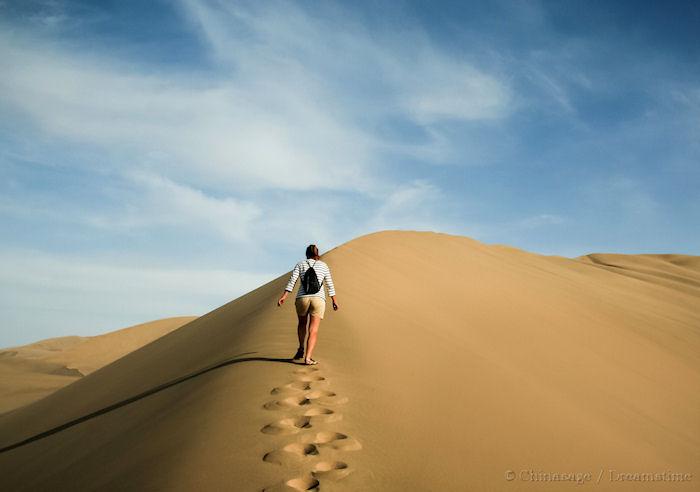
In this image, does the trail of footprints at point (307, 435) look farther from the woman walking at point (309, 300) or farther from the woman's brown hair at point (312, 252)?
the woman's brown hair at point (312, 252)

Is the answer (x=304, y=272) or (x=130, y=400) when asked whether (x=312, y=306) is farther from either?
(x=130, y=400)

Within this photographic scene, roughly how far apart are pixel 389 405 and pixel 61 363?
91.3 ft

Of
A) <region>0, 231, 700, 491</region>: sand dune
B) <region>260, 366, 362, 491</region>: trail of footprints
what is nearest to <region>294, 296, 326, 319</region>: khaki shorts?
<region>0, 231, 700, 491</region>: sand dune

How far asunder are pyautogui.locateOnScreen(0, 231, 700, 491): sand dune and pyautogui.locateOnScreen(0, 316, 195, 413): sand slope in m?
10.8

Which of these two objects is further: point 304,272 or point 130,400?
point 130,400

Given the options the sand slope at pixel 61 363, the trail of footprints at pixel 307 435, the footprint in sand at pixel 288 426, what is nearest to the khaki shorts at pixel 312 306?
the trail of footprints at pixel 307 435

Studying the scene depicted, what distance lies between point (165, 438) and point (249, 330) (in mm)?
3392

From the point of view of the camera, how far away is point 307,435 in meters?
3.72

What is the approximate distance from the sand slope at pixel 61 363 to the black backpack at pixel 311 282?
46.5 ft

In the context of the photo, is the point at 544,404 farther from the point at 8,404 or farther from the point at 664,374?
the point at 8,404

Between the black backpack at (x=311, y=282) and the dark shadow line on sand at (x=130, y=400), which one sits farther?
the black backpack at (x=311, y=282)

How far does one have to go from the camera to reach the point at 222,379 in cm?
517

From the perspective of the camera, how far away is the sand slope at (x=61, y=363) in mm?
18920

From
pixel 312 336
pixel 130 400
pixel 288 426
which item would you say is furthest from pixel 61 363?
pixel 288 426
